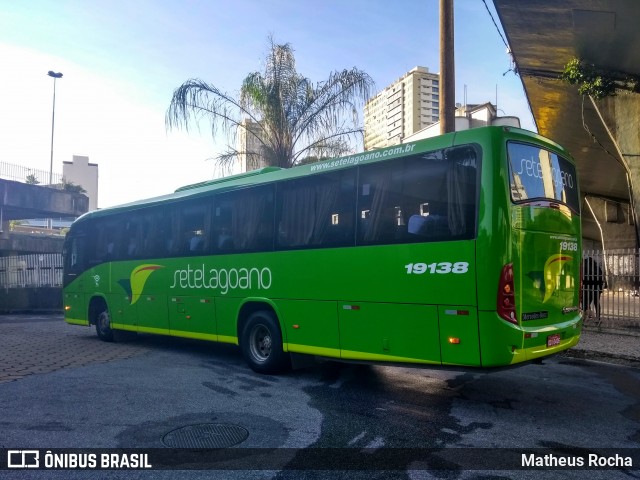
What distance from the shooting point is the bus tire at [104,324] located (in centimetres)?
1224

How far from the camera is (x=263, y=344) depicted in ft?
28.1

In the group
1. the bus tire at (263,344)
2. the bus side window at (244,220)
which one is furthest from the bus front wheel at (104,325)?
the bus tire at (263,344)

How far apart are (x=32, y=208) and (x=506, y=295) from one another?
31.9 m

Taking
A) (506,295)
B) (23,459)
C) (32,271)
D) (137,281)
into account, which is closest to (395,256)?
(506,295)

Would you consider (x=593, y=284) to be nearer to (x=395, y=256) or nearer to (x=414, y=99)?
(x=395, y=256)

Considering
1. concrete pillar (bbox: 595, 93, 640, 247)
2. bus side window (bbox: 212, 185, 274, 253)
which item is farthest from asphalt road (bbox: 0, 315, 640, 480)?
concrete pillar (bbox: 595, 93, 640, 247)

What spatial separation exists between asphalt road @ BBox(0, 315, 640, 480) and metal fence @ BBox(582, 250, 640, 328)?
3.23 meters

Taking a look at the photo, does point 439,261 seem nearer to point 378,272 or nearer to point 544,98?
point 378,272

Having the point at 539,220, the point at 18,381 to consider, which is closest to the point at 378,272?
the point at 539,220

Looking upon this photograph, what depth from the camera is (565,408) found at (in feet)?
20.7

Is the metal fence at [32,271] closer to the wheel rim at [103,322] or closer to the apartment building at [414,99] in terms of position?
the wheel rim at [103,322]

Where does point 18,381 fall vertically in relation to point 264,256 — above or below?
below

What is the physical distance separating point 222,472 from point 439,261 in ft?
10.8

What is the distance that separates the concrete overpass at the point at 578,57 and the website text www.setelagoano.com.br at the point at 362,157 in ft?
23.6
